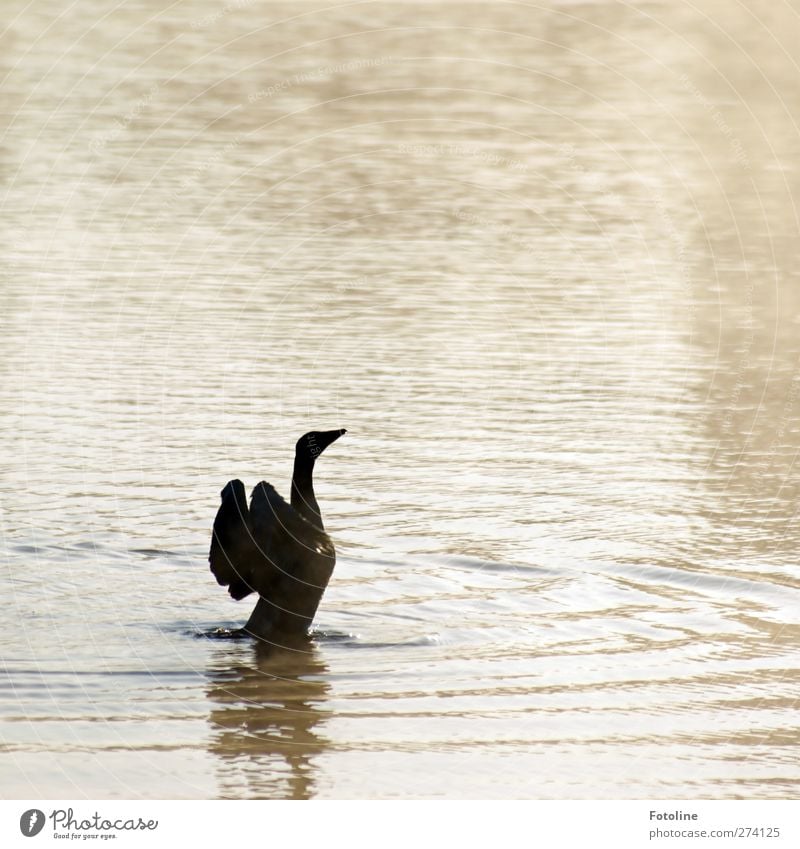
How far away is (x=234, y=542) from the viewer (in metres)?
7.24

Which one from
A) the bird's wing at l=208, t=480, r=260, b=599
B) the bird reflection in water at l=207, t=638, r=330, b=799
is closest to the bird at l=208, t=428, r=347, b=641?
the bird's wing at l=208, t=480, r=260, b=599

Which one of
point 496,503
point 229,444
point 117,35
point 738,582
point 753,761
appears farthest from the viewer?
point 117,35

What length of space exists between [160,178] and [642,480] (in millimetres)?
7599

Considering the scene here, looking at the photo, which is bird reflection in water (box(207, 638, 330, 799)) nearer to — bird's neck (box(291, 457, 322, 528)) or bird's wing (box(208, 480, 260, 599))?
bird's wing (box(208, 480, 260, 599))

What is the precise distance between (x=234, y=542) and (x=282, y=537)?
0.22m

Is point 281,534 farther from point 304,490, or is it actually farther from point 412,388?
point 412,388

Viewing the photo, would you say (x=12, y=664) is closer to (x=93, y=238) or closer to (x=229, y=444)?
(x=229, y=444)

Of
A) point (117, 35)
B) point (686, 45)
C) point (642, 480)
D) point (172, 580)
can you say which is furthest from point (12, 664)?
point (686, 45)

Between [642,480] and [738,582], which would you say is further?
[642,480]

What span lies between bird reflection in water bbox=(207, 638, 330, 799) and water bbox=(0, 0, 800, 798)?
2 centimetres

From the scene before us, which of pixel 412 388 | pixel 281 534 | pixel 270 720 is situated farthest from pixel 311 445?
pixel 412 388

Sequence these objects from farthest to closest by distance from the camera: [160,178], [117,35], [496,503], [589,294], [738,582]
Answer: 1. [117,35]
2. [160,178]
3. [589,294]
4. [496,503]
5. [738,582]

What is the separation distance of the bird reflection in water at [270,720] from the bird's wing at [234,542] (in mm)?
363

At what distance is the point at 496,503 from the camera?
9414 mm
